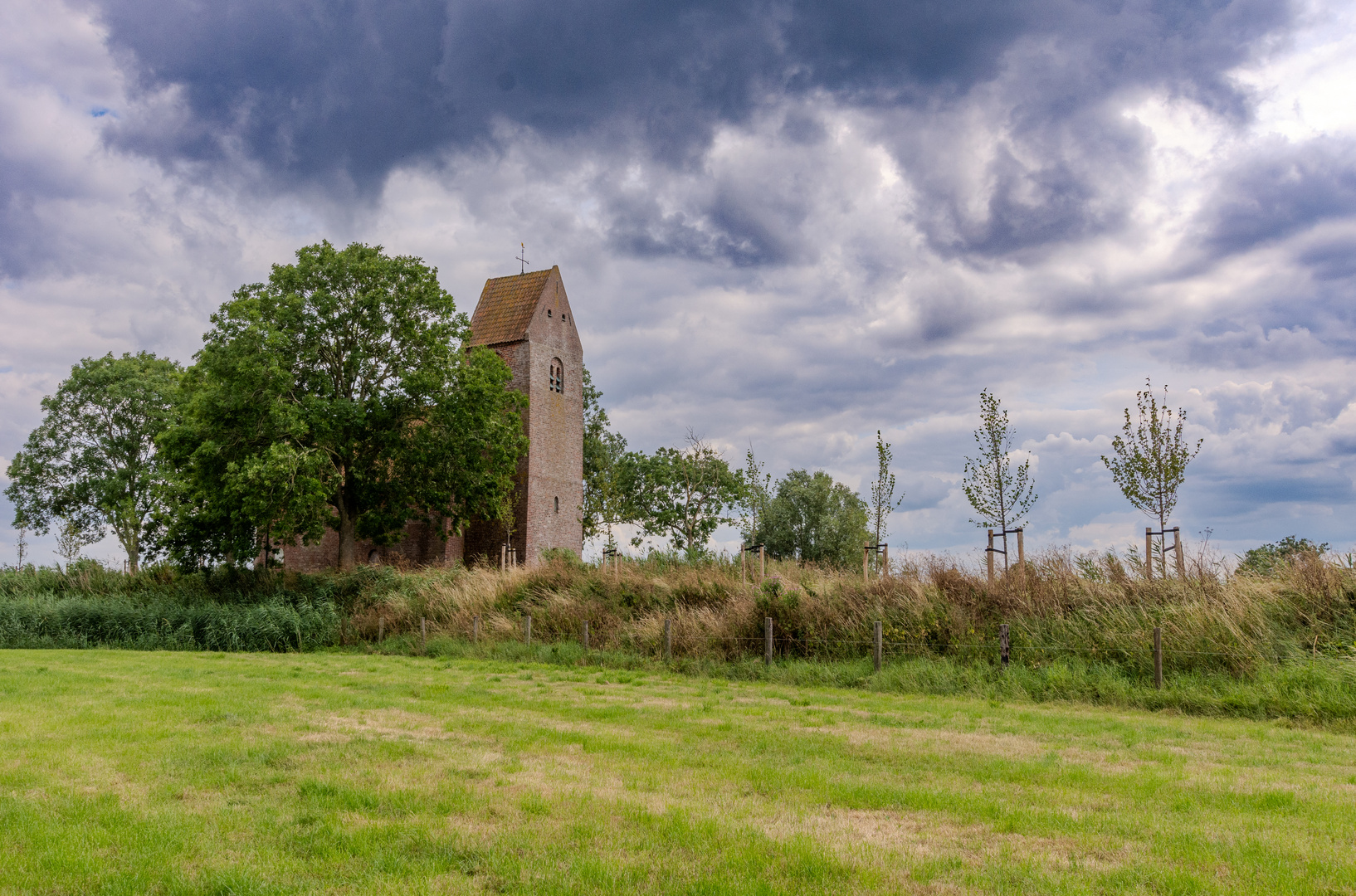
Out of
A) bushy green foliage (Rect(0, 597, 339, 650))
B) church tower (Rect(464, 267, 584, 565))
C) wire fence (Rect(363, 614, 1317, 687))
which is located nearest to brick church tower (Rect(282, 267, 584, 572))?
church tower (Rect(464, 267, 584, 565))

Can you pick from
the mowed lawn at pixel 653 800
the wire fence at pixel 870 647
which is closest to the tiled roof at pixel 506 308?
the wire fence at pixel 870 647

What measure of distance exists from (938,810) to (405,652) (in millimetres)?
21107

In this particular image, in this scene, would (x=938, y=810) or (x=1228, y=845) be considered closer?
(x=1228, y=845)

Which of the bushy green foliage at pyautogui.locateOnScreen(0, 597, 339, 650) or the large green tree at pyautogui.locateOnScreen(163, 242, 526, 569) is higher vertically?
the large green tree at pyautogui.locateOnScreen(163, 242, 526, 569)

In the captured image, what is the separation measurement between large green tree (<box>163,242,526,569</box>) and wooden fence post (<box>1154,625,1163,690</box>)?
2501 cm

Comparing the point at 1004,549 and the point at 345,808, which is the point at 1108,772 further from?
the point at 1004,549

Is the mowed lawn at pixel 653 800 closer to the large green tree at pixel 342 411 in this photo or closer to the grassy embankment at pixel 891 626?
the grassy embankment at pixel 891 626

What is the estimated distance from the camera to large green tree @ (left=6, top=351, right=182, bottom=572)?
147 ft

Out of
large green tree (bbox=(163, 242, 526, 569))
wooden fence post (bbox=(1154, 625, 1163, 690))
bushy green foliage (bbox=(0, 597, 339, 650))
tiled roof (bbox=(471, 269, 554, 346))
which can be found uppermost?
tiled roof (bbox=(471, 269, 554, 346))

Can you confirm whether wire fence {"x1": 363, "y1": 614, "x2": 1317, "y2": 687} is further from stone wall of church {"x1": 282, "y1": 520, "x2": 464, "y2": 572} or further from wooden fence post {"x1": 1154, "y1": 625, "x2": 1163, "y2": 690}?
stone wall of church {"x1": 282, "y1": 520, "x2": 464, "y2": 572}

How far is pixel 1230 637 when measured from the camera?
14.4 metres

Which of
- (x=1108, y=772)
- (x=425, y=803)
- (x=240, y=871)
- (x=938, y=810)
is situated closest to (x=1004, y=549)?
(x=1108, y=772)

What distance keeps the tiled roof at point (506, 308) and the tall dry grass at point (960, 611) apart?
2204 centimetres

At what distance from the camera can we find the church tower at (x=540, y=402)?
42.9 metres
